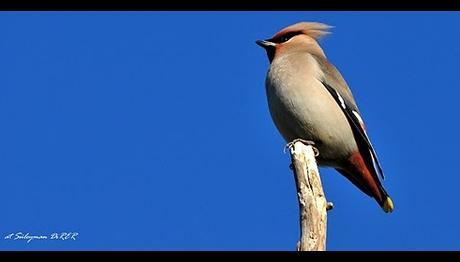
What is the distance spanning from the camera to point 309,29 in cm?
907

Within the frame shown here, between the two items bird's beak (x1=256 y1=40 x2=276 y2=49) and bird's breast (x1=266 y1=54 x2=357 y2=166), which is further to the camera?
bird's beak (x1=256 y1=40 x2=276 y2=49)

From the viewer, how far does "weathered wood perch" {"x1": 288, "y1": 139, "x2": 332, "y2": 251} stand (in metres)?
5.80

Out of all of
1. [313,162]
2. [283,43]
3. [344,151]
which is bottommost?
[313,162]

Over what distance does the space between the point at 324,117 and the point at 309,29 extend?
1.51 metres

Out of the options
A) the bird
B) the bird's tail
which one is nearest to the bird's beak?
the bird

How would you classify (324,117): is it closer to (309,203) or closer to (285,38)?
(285,38)

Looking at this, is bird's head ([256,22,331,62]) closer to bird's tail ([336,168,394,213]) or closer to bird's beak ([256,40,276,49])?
bird's beak ([256,40,276,49])

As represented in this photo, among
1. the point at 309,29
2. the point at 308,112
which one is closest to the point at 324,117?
the point at 308,112

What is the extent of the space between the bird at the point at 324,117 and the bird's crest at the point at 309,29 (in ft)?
2.10
